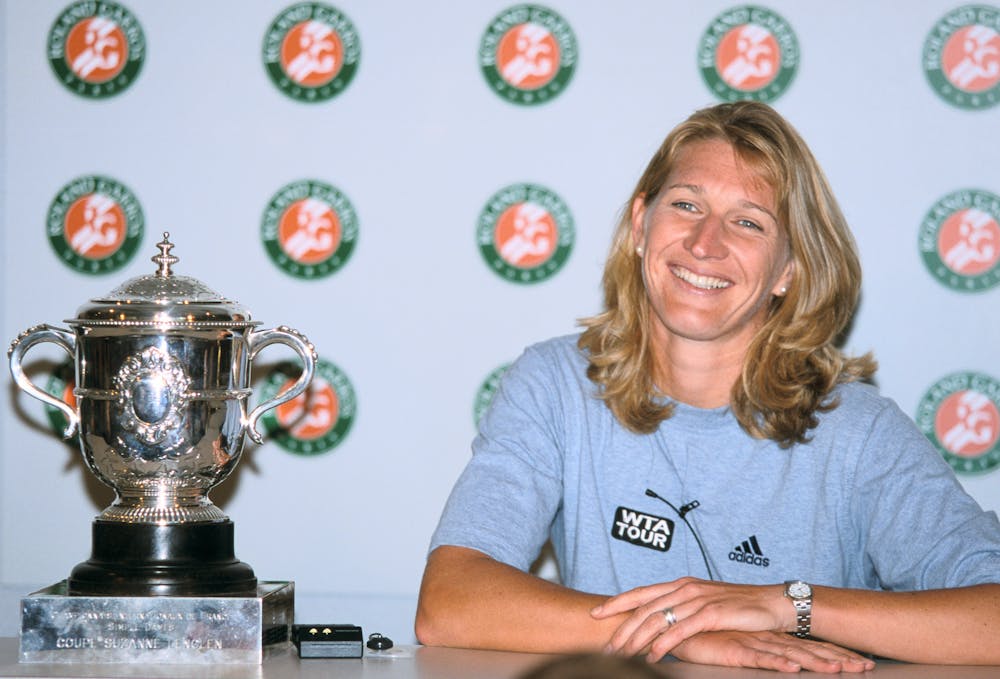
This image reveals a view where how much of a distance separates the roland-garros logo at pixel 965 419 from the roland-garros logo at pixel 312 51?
1043 millimetres

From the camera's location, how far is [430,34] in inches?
77.4

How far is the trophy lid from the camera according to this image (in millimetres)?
1338

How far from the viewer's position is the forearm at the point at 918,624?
1.33 m

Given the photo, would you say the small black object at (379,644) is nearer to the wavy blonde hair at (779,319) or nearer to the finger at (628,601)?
the finger at (628,601)

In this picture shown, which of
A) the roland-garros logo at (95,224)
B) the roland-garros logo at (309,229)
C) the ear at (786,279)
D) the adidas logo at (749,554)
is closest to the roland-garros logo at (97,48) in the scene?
the roland-garros logo at (95,224)

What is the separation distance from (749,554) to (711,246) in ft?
1.31

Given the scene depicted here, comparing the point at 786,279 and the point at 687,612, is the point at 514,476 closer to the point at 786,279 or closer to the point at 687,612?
the point at 687,612

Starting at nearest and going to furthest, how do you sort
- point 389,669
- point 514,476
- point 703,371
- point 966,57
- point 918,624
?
point 389,669, point 918,624, point 514,476, point 703,371, point 966,57

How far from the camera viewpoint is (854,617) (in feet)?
4.40

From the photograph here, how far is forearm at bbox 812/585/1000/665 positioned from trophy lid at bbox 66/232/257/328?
0.72m

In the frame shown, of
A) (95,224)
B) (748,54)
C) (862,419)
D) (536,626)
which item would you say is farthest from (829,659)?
(95,224)


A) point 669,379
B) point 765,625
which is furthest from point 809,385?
point 765,625

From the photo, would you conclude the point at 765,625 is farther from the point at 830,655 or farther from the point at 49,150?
the point at 49,150

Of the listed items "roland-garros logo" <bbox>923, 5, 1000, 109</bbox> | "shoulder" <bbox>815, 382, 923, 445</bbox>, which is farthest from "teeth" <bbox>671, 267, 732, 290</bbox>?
"roland-garros logo" <bbox>923, 5, 1000, 109</bbox>
